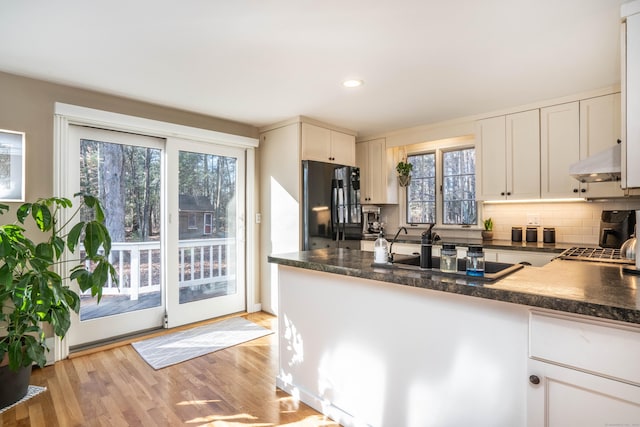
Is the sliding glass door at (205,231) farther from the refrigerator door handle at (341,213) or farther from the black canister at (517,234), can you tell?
the black canister at (517,234)

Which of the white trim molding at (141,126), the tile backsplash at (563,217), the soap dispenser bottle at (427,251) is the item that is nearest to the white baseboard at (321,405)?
the soap dispenser bottle at (427,251)

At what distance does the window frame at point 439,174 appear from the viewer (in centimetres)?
408

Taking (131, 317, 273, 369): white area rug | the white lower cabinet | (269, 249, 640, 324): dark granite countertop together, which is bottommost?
(131, 317, 273, 369): white area rug

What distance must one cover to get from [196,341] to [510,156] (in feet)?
11.8

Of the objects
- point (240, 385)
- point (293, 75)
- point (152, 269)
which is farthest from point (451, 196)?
point (152, 269)

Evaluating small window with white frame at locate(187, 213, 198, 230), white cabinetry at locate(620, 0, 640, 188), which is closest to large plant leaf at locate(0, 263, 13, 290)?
small window with white frame at locate(187, 213, 198, 230)

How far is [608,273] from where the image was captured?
5.37 ft

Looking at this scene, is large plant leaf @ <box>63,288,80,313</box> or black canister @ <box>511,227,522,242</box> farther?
black canister @ <box>511,227,522,242</box>

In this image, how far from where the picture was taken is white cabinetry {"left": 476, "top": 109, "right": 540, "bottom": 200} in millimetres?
3336

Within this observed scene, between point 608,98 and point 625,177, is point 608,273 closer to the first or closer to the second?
point 625,177

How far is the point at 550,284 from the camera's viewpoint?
1390 mm

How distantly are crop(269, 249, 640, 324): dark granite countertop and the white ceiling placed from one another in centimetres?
136

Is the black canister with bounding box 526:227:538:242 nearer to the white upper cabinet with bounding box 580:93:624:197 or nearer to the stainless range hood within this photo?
the white upper cabinet with bounding box 580:93:624:197

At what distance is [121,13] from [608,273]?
2793 mm
